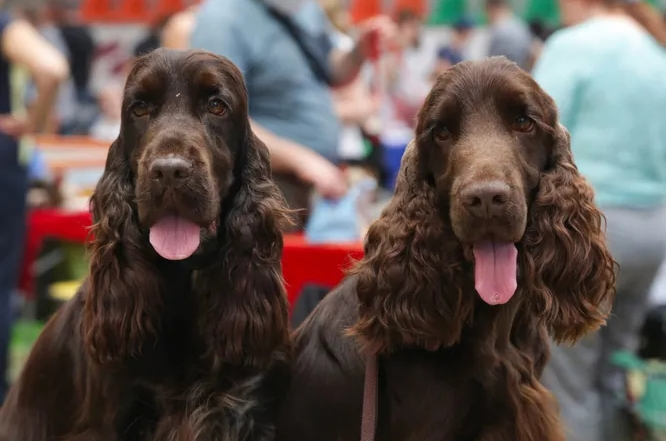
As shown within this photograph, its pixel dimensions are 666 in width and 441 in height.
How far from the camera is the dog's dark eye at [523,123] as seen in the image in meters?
2.24

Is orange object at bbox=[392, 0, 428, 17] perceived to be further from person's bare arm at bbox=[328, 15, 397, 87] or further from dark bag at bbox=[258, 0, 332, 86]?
dark bag at bbox=[258, 0, 332, 86]

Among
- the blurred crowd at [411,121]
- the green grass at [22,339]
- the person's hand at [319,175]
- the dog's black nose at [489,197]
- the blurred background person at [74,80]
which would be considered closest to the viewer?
the dog's black nose at [489,197]

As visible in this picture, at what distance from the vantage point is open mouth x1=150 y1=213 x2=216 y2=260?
7.48 feet

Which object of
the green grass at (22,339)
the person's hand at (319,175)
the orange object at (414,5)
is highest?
the orange object at (414,5)

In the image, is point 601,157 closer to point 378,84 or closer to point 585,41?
point 585,41

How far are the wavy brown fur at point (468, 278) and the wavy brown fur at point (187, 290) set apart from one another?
0.27 metres

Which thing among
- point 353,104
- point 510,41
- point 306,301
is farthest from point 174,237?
point 510,41

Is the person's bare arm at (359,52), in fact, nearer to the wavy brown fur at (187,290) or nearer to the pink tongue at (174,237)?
the wavy brown fur at (187,290)

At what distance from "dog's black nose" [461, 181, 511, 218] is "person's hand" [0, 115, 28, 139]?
3.10m

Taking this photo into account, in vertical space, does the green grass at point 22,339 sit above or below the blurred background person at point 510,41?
below

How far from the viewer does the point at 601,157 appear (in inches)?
160

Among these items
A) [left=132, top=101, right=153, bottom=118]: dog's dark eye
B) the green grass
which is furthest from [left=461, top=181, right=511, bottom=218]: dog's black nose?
the green grass

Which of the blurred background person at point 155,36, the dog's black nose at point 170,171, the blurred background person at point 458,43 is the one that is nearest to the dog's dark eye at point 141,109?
the dog's black nose at point 170,171

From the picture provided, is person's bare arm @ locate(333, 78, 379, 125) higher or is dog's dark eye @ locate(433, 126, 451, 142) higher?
person's bare arm @ locate(333, 78, 379, 125)
